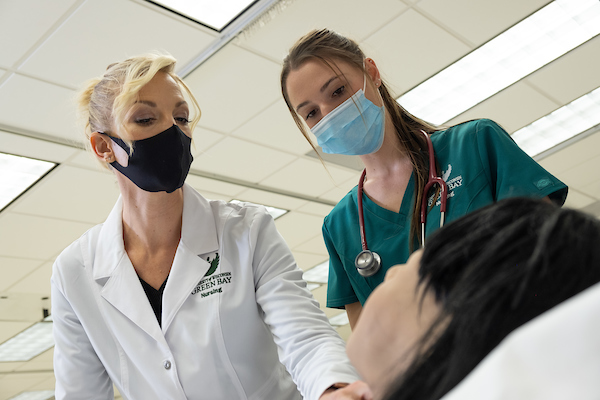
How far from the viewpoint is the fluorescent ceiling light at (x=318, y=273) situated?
688 centimetres

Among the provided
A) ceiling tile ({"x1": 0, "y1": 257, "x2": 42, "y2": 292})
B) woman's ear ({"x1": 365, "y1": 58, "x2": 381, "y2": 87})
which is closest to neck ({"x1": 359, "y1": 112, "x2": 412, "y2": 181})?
woman's ear ({"x1": 365, "y1": 58, "x2": 381, "y2": 87})

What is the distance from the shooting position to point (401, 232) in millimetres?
1437

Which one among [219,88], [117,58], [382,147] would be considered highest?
[117,58]

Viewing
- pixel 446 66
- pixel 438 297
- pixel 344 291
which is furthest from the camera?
pixel 446 66

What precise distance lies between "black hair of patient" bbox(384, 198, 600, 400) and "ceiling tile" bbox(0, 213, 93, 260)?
13.8 feet

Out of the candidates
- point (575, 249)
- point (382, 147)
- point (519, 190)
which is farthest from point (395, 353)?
point (382, 147)

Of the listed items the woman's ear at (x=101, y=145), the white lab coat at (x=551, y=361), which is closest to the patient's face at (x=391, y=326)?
the white lab coat at (x=551, y=361)

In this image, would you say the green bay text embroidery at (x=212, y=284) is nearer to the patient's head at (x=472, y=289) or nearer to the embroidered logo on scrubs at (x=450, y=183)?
the embroidered logo on scrubs at (x=450, y=183)

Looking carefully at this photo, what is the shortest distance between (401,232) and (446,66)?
8.12ft

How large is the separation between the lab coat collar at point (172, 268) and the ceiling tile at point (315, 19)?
1569 millimetres

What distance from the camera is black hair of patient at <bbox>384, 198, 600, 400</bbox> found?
511 millimetres

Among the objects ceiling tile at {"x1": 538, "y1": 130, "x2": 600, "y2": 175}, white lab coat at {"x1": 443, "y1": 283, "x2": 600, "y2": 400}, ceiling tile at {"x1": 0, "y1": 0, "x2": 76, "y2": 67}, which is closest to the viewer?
white lab coat at {"x1": 443, "y1": 283, "x2": 600, "y2": 400}

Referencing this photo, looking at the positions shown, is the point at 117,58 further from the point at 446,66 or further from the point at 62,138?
the point at 446,66

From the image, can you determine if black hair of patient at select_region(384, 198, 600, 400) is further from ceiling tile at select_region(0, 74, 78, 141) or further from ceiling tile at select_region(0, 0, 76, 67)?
ceiling tile at select_region(0, 74, 78, 141)
